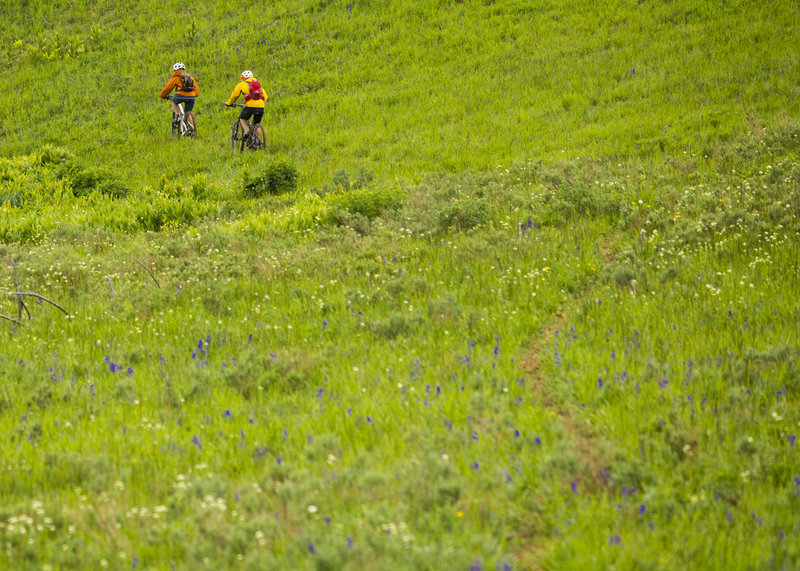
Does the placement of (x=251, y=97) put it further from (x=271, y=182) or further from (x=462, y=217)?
(x=462, y=217)

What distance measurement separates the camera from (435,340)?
6.39 meters

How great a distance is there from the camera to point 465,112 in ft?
60.5

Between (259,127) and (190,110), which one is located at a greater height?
(190,110)

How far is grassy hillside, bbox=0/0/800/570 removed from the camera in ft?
12.3

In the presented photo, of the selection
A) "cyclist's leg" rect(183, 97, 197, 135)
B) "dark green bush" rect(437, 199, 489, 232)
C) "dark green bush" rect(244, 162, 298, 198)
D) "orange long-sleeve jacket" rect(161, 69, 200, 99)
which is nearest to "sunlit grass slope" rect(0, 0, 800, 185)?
"cyclist's leg" rect(183, 97, 197, 135)

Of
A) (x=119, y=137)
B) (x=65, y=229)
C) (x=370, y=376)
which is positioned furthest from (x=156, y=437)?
(x=119, y=137)

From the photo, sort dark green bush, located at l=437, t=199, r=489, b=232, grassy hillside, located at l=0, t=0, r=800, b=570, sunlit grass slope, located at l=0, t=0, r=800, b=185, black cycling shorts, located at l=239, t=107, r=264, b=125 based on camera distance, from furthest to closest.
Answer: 1. black cycling shorts, located at l=239, t=107, r=264, b=125
2. sunlit grass slope, located at l=0, t=0, r=800, b=185
3. dark green bush, located at l=437, t=199, r=489, b=232
4. grassy hillside, located at l=0, t=0, r=800, b=570

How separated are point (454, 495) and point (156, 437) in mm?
2422

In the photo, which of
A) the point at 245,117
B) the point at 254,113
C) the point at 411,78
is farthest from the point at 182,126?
the point at 411,78

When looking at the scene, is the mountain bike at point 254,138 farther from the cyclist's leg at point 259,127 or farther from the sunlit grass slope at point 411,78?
the sunlit grass slope at point 411,78

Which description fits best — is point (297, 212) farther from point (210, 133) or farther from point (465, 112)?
point (210, 133)

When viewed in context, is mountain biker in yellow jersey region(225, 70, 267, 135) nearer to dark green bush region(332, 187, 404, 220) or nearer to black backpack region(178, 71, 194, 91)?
black backpack region(178, 71, 194, 91)

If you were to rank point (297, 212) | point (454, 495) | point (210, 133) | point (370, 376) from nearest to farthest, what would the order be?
point (454, 495)
point (370, 376)
point (297, 212)
point (210, 133)

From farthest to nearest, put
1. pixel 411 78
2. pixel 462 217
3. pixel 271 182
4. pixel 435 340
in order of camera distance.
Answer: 1. pixel 411 78
2. pixel 271 182
3. pixel 462 217
4. pixel 435 340
